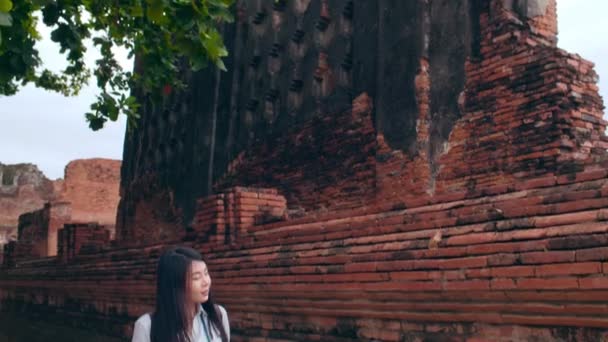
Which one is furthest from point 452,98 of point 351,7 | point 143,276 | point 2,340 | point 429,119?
point 2,340

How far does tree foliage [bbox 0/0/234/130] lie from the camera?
219 inches

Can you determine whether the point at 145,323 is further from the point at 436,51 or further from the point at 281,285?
the point at 436,51

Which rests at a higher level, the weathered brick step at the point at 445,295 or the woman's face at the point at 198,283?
the woman's face at the point at 198,283

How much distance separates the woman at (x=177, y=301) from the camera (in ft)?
8.55

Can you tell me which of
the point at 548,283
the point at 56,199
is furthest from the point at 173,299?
the point at 56,199

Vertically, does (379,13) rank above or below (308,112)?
above

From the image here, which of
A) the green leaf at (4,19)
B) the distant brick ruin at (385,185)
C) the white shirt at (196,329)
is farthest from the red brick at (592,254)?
the green leaf at (4,19)

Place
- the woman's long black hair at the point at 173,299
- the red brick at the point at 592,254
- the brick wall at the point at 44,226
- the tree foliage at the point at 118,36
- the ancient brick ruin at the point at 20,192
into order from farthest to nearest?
1. the ancient brick ruin at the point at 20,192
2. the brick wall at the point at 44,226
3. the tree foliage at the point at 118,36
4. the red brick at the point at 592,254
5. the woman's long black hair at the point at 173,299

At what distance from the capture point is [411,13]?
7.70 m

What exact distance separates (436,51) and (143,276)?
376 centimetres

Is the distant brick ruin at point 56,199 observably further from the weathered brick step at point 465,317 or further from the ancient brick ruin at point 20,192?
the weathered brick step at point 465,317

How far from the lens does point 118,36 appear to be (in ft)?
25.4

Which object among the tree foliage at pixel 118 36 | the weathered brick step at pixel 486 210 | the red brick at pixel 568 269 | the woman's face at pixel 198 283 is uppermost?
the tree foliage at pixel 118 36

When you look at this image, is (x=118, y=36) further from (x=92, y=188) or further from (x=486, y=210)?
(x=92, y=188)
